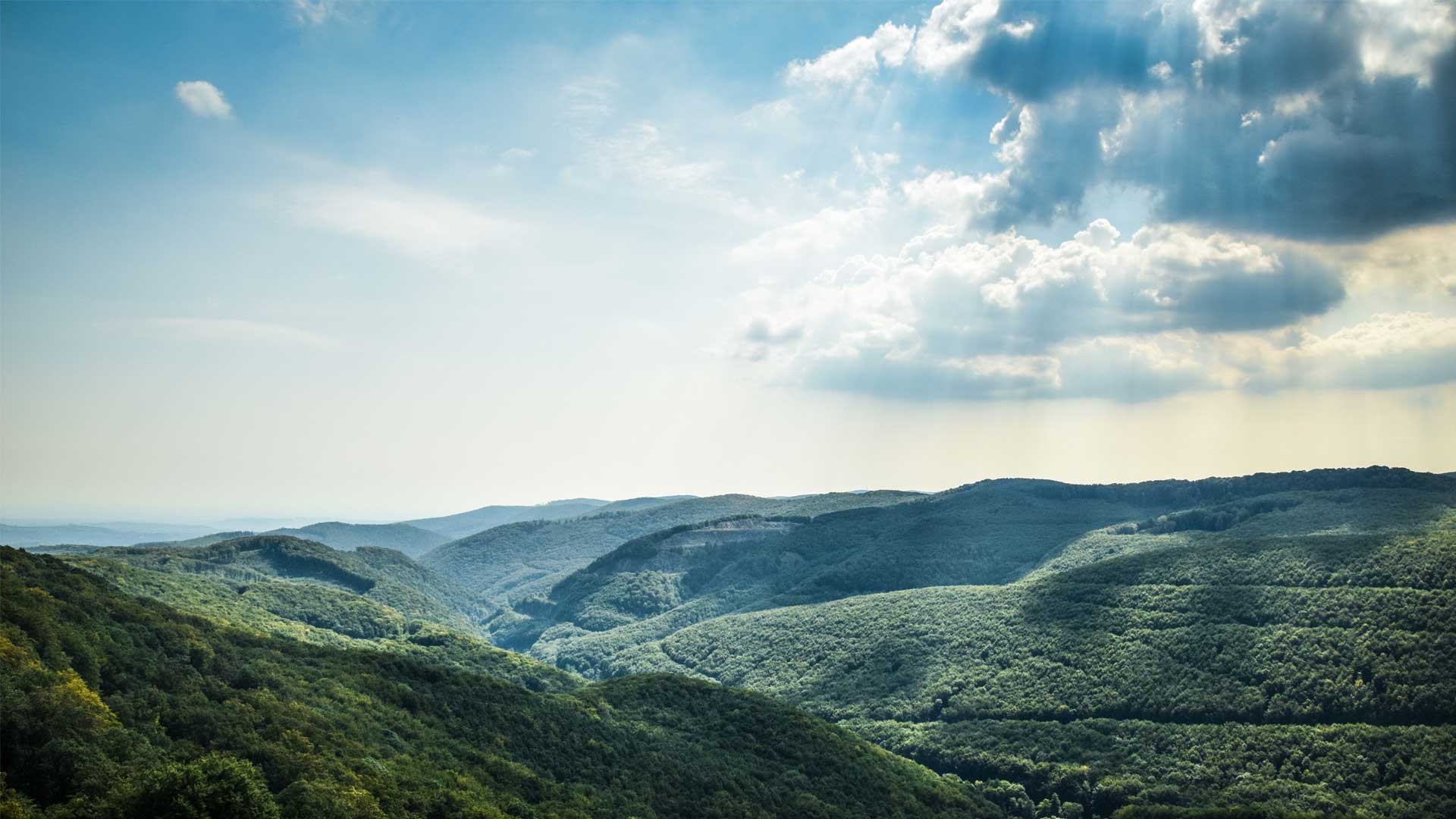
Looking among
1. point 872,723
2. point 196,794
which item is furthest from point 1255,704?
point 196,794

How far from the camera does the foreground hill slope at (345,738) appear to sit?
168ft

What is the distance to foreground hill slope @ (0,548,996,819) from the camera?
2019 inches

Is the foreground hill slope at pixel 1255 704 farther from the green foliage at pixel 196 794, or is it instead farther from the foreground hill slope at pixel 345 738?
the green foliage at pixel 196 794

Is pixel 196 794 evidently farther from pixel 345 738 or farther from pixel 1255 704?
pixel 1255 704

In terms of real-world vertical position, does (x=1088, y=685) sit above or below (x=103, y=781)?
below

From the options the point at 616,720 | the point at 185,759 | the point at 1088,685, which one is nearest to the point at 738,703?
the point at 616,720

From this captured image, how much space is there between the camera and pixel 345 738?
7738 cm

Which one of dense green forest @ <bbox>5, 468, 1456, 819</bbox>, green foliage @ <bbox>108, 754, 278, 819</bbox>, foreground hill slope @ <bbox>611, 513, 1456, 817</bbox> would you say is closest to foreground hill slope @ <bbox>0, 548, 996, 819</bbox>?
green foliage @ <bbox>108, 754, 278, 819</bbox>

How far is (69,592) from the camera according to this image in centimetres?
8494

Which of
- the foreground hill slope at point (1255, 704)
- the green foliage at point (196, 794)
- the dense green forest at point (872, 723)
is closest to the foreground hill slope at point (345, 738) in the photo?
the green foliage at point (196, 794)

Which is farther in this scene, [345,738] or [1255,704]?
[1255,704]

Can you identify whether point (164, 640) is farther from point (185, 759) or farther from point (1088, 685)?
point (1088, 685)

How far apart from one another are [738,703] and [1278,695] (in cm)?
10244

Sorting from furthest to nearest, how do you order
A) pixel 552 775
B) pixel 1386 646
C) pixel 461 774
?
1. pixel 1386 646
2. pixel 552 775
3. pixel 461 774
